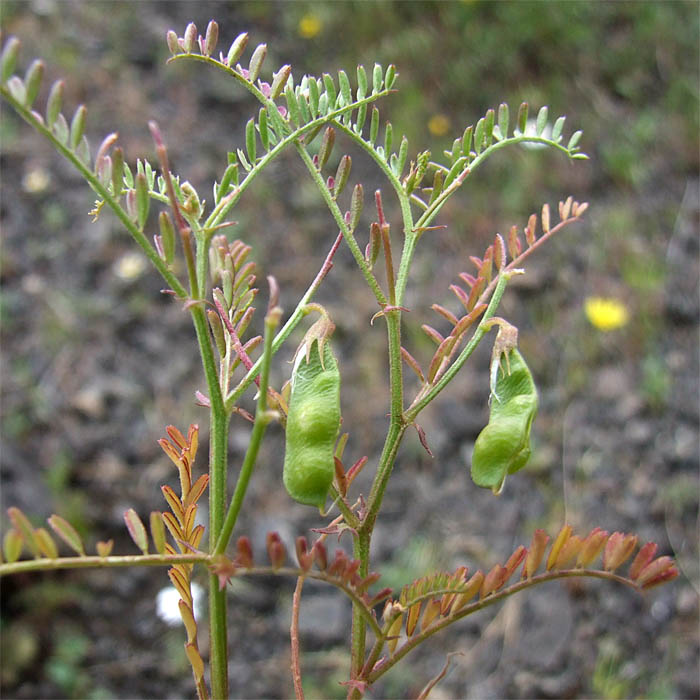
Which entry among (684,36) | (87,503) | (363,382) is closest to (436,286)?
(363,382)

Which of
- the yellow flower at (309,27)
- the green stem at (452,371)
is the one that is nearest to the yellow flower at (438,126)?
the yellow flower at (309,27)

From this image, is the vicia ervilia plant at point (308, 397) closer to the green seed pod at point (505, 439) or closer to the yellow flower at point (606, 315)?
the green seed pod at point (505, 439)

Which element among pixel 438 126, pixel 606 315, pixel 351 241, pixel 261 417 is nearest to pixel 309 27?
pixel 438 126

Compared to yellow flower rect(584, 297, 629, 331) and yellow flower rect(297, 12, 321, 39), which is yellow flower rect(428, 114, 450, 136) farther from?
yellow flower rect(584, 297, 629, 331)

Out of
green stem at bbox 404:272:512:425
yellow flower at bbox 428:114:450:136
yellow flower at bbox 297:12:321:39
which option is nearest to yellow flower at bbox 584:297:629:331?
yellow flower at bbox 428:114:450:136

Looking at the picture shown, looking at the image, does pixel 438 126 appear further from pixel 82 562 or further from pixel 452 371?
pixel 82 562
